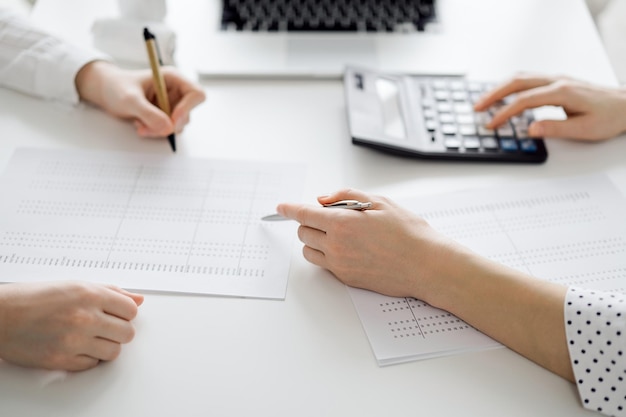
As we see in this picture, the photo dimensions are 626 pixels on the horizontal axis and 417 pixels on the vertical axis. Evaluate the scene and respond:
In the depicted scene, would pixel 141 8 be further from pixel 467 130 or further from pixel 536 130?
pixel 536 130

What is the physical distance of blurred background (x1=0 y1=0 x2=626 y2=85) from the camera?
1.26 meters

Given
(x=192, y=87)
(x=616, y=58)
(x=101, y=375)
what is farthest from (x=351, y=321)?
(x=616, y=58)

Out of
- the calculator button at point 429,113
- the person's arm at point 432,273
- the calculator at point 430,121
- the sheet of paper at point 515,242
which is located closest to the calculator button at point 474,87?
the calculator at point 430,121

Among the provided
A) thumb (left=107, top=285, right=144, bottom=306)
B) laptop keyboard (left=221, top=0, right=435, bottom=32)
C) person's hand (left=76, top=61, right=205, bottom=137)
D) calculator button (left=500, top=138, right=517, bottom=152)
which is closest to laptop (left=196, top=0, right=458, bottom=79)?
laptop keyboard (left=221, top=0, right=435, bottom=32)

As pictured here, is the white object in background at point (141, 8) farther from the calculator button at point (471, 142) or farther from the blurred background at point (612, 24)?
the calculator button at point (471, 142)

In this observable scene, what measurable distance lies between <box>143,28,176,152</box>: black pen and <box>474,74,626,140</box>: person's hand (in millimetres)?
540

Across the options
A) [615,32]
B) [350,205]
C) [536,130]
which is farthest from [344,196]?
[615,32]

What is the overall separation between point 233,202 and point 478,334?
15.9 inches

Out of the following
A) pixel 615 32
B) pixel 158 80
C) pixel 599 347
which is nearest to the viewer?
pixel 599 347

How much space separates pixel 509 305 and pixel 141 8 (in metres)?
0.85

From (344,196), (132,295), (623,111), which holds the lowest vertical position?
(132,295)

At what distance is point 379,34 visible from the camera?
1.17m

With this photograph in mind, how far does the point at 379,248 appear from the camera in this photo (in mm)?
772

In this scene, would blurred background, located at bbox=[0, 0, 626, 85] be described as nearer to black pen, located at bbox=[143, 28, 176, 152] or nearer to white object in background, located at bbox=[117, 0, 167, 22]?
white object in background, located at bbox=[117, 0, 167, 22]
